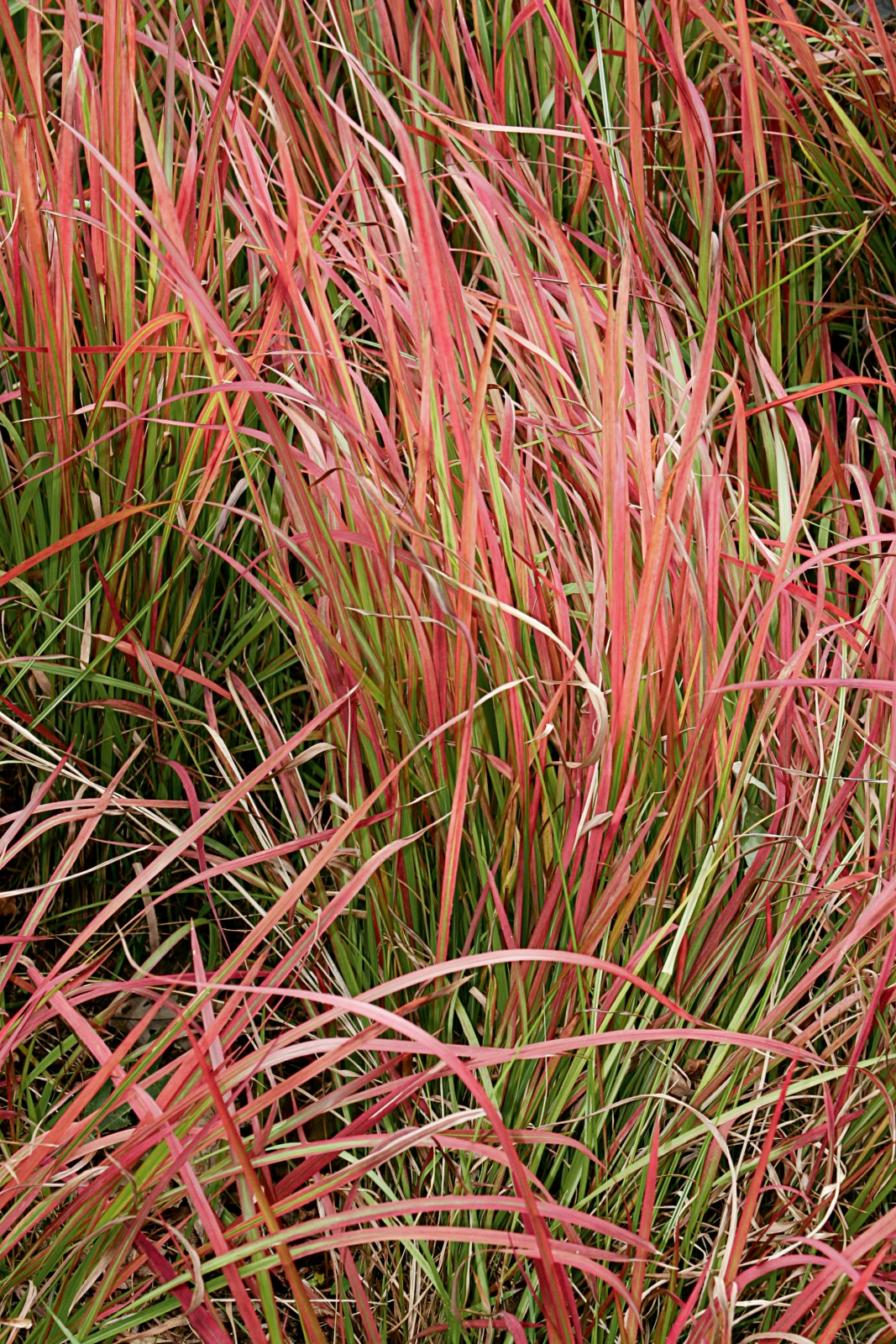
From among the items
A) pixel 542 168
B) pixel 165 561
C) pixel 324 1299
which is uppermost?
pixel 542 168

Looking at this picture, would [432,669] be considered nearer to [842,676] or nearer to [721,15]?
[842,676]

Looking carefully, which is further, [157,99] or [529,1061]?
[157,99]

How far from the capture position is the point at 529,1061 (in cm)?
65

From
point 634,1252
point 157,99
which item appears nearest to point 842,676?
point 634,1252

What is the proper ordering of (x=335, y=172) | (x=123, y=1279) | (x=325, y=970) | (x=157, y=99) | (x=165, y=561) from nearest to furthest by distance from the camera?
(x=123, y=1279) < (x=325, y=970) < (x=165, y=561) < (x=335, y=172) < (x=157, y=99)

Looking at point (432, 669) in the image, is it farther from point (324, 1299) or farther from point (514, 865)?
point (324, 1299)

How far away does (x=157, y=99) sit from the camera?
1112 mm

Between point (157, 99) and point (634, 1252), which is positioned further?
point (157, 99)

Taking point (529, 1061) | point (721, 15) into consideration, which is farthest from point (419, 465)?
point (721, 15)

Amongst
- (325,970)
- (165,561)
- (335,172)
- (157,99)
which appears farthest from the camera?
(157,99)

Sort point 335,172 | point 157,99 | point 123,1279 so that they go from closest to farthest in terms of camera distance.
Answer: point 123,1279
point 335,172
point 157,99

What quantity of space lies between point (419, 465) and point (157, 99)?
67 centimetres

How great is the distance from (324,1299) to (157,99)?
101 cm

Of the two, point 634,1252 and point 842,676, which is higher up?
point 842,676
